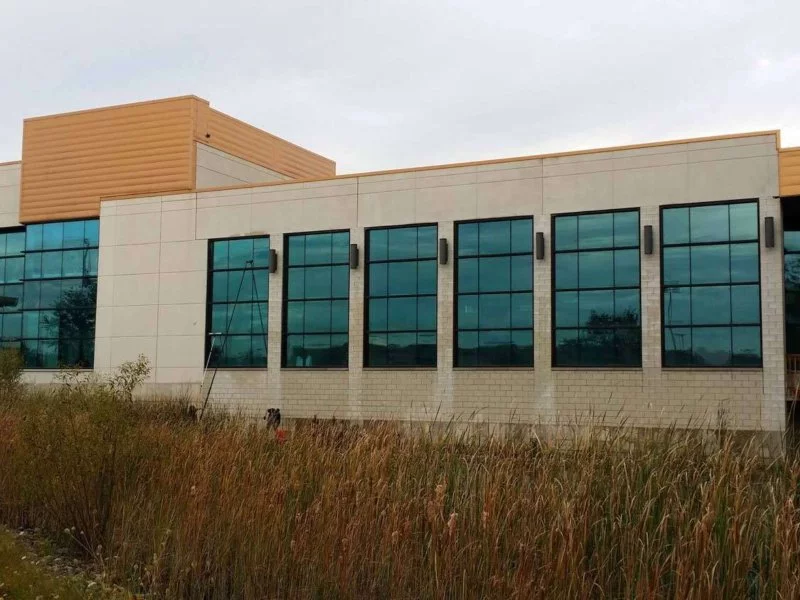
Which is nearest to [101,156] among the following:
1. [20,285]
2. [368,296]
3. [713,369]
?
[20,285]

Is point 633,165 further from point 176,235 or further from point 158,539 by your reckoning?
point 158,539

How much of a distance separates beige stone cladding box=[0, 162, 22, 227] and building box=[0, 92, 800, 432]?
110mm

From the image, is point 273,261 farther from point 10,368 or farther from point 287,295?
point 10,368

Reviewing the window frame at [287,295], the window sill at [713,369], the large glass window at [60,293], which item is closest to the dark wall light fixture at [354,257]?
the window frame at [287,295]

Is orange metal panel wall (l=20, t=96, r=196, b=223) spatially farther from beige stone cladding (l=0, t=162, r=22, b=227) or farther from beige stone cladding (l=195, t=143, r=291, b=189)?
beige stone cladding (l=0, t=162, r=22, b=227)

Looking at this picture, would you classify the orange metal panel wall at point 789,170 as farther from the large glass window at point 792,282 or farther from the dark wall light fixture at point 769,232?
the large glass window at point 792,282

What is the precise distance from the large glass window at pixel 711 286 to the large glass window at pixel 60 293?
76.9 ft

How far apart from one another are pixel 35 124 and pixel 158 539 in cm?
3384

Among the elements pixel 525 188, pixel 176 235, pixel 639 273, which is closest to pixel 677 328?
pixel 639 273

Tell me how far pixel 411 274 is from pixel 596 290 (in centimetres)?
656

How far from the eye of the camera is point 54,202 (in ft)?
125

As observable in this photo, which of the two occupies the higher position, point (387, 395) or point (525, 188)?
point (525, 188)

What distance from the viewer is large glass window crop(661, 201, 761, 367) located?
25453 millimetres

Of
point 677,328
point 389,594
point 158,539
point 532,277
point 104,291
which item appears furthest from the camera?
point 104,291
